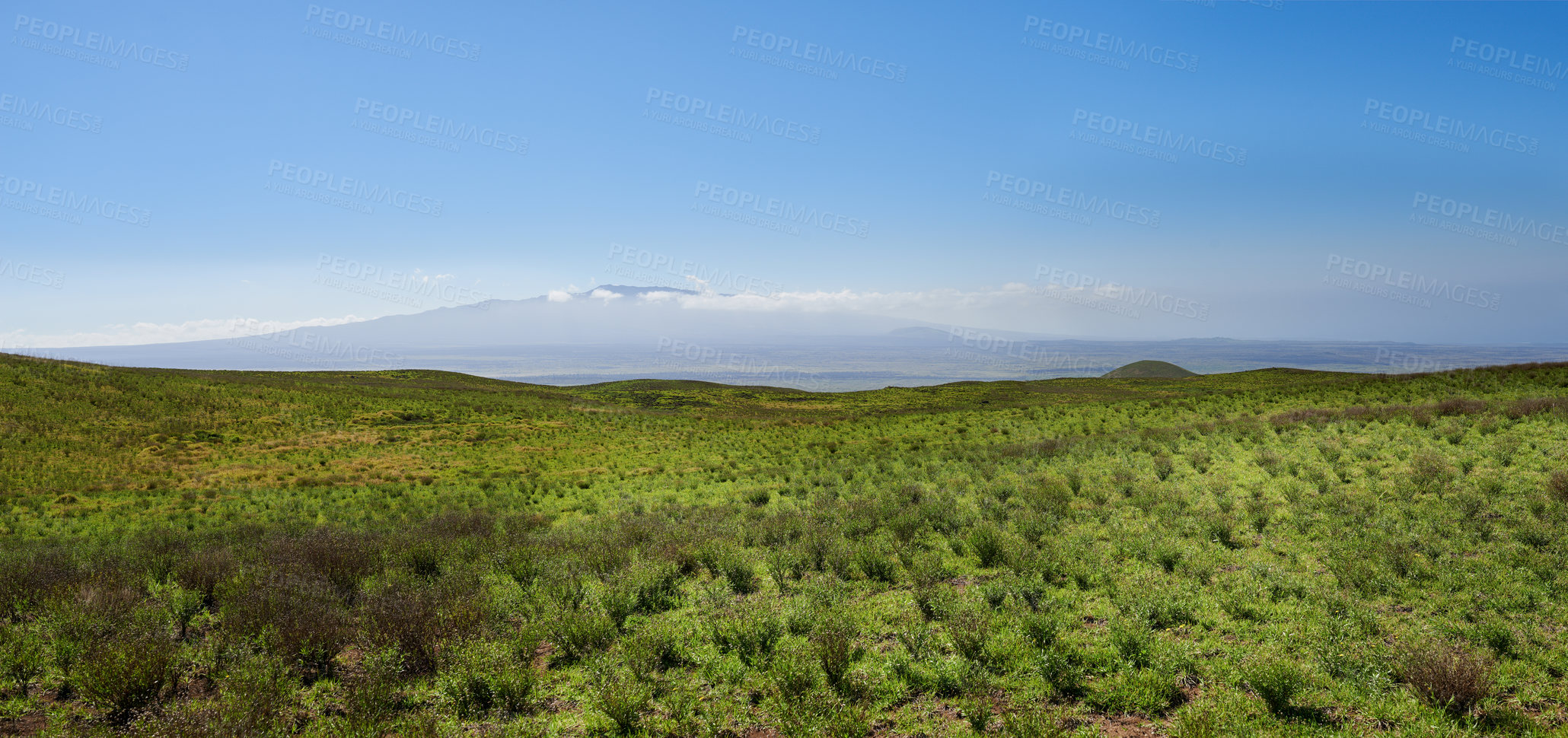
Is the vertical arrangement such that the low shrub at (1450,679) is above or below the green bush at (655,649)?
above

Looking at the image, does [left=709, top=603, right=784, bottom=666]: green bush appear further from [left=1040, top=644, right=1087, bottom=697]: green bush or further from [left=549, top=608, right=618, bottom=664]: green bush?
[left=1040, top=644, right=1087, bottom=697]: green bush

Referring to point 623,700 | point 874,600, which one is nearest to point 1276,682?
point 874,600

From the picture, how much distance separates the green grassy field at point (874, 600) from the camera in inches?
246

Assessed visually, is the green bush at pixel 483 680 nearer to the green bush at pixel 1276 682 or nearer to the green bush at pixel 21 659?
the green bush at pixel 21 659

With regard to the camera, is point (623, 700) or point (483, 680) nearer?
point (623, 700)

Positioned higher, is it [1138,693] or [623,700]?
[1138,693]

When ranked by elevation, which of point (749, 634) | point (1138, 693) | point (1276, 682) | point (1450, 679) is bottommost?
point (749, 634)

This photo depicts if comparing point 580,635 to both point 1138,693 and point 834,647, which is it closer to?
point 834,647

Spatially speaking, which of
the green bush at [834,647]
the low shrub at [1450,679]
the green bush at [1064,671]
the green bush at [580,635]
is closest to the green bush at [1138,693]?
the green bush at [1064,671]

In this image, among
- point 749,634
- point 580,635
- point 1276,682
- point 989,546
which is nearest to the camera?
point 1276,682

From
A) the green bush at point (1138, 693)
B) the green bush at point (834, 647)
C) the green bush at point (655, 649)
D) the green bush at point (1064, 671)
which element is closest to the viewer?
the green bush at point (1138, 693)

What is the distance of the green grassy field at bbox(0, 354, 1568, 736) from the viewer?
6238 millimetres

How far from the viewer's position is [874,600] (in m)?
9.66

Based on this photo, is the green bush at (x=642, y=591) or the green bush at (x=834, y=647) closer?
the green bush at (x=834, y=647)
